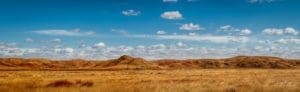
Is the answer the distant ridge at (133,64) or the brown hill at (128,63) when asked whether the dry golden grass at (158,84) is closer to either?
the brown hill at (128,63)

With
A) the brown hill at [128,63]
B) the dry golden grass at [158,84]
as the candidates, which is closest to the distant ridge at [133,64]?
the brown hill at [128,63]

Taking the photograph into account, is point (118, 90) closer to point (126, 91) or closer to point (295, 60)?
point (126, 91)

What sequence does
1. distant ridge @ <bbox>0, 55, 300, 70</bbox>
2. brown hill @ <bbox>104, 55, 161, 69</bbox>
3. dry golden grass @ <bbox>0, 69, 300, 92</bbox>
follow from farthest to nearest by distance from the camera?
1. distant ridge @ <bbox>0, 55, 300, 70</bbox>
2. brown hill @ <bbox>104, 55, 161, 69</bbox>
3. dry golden grass @ <bbox>0, 69, 300, 92</bbox>

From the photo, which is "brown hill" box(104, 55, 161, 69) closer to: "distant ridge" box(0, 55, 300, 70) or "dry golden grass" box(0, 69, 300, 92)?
"distant ridge" box(0, 55, 300, 70)

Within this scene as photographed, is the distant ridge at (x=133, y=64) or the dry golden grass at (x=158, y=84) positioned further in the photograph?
the distant ridge at (x=133, y=64)

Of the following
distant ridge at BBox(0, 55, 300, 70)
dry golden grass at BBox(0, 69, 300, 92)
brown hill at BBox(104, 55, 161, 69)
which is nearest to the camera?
dry golden grass at BBox(0, 69, 300, 92)

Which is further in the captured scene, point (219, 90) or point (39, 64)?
point (39, 64)

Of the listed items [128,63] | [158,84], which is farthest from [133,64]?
[158,84]

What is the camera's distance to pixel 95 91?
56.0 ft

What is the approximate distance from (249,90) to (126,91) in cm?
489

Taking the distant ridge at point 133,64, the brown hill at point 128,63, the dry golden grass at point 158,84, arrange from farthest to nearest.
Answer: the distant ridge at point 133,64 < the brown hill at point 128,63 < the dry golden grass at point 158,84

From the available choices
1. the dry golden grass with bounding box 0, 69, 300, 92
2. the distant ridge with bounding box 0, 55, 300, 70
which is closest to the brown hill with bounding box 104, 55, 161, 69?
the distant ridge with bounding box 0, 55, 300, 70

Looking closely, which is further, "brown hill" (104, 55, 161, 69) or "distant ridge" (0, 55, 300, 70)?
"distant ridge" (0, 55, 300, 70)

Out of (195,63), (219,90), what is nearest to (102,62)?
(195,63)
